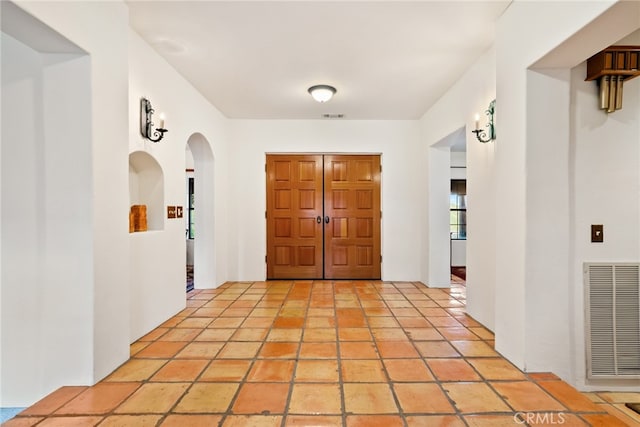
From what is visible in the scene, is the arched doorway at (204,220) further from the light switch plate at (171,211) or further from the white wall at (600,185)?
the white wall at (600,185)

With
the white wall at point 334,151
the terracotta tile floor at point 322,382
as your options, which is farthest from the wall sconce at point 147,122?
the white wall at point 334,151

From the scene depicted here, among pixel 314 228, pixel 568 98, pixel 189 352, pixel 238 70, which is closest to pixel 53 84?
pixel 238 70

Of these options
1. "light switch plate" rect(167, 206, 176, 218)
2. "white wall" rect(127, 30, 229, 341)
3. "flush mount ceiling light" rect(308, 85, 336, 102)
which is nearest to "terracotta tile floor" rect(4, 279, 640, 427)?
"white wall" rect(127, 30, 229, 341)

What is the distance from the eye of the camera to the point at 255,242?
17.1 ft

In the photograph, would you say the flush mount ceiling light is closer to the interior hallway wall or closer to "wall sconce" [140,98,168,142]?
"wall sconce" [140,98,168,142]

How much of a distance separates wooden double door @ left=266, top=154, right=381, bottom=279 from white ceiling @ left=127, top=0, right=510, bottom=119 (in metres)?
1.24

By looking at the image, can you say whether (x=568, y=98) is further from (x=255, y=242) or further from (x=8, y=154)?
(x=255, y=242)

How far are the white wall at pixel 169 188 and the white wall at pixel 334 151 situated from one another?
0.58 metres

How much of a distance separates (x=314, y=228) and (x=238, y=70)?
8.82 feet

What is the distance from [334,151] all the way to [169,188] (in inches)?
107

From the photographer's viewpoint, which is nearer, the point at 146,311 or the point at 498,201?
the point at 498,201

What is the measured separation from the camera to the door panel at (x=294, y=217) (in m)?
5.25

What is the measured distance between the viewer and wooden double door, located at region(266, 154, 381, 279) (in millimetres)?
5258

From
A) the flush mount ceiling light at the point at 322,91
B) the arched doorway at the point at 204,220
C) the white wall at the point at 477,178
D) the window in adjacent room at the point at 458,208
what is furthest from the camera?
the window in adjacent room at the point at 458,208
